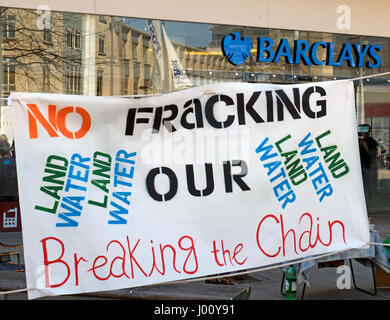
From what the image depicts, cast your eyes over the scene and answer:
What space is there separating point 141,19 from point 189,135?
25.4ft

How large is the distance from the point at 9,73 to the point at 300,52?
5589 mm

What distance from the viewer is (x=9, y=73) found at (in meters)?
10.8

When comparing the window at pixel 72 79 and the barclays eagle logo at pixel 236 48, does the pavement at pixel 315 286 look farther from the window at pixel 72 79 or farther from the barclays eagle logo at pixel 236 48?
the barclays eagle logo at pixel 236 48

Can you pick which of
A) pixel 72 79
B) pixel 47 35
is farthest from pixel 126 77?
pixel 47 35

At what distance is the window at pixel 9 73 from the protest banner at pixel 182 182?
715cm

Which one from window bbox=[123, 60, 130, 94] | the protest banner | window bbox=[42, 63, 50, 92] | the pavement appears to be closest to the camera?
the protest banner

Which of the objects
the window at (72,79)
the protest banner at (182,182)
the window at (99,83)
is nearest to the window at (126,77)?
the window at (99,83)

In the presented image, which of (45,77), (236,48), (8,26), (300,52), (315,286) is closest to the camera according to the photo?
(315,286)

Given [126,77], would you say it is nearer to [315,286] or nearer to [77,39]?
[77,39]

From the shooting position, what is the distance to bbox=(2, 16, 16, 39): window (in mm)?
10719

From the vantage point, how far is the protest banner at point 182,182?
3.93 metres

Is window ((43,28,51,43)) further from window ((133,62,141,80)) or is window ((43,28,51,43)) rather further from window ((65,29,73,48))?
window ((133,62,141,80))

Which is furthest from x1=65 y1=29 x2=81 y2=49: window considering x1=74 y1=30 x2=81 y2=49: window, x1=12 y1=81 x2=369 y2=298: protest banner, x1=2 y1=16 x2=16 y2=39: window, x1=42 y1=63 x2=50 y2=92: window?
x1=12 y1=81 x2=369 y2=298: protest banner
